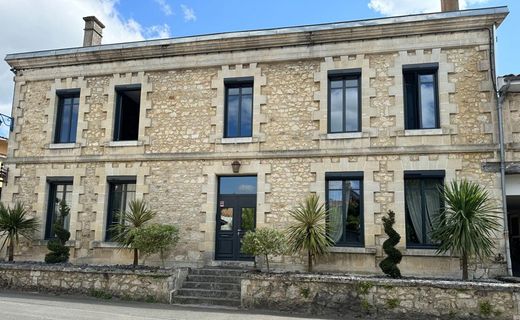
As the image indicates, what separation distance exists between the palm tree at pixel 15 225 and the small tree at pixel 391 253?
9.64 metres

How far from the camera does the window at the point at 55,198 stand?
13.3 metres

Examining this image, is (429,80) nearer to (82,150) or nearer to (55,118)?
(82,150)

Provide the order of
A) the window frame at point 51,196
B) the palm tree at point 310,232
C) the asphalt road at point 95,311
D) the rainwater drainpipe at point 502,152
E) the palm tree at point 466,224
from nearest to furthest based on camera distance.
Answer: the asphalt road at point 95,311, the palm tree at point 466,224, the rainwater drainpipe at point 502,152, the palm tree at point 310,232, the window frame at point 51,196

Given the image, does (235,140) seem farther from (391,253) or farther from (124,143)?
(391,253)

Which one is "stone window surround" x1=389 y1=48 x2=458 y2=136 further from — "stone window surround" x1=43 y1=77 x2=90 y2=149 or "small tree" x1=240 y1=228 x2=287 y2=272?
"stone window surround" x1=43 y1=77 x2=90 y2=149

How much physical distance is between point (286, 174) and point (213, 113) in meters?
2.68

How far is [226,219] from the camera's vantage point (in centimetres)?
1207

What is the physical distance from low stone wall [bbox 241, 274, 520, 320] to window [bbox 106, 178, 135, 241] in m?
5.03

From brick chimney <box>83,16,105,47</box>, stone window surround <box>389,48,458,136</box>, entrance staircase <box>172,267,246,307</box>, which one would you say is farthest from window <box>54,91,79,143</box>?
stone window surround <box>389,48,458,136</box>

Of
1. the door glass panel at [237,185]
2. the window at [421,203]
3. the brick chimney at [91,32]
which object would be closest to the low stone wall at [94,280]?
the door glass panel at [237,185]

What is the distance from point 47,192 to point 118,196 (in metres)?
2.22

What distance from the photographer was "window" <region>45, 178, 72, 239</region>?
13266mm

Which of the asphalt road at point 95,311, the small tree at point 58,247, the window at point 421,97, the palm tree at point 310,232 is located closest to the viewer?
the asphalt road at point 95,311

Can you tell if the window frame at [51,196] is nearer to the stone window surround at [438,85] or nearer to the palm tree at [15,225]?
the palm tree at [15,225]
